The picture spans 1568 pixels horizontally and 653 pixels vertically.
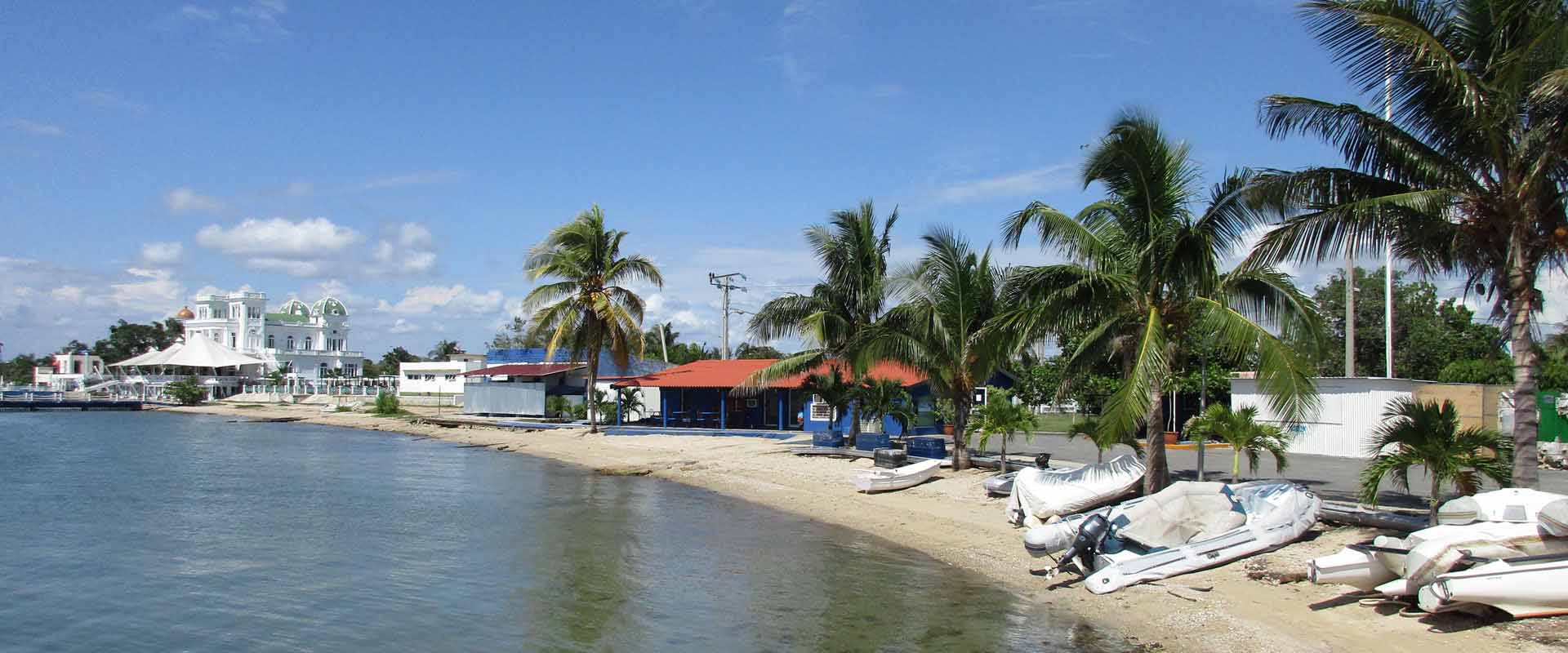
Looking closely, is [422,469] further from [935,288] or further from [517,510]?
[935,288]

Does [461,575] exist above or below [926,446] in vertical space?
below

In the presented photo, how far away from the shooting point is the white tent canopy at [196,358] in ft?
235

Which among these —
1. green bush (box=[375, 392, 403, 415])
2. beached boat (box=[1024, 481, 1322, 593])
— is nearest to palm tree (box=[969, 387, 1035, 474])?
beached boat (box=[1024, 481, 1322, 593])

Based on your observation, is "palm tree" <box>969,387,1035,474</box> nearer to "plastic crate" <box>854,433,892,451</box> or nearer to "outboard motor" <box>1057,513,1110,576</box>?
"plastic crate" <box>854,433,892,451</box>

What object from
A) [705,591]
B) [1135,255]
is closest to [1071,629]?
[705,591]

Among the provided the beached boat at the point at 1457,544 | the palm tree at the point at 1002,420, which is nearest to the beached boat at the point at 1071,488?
the palm tree at the point at 1002,420

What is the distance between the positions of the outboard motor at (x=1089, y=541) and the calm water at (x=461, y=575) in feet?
3.66

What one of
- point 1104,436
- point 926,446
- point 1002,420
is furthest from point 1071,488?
point 926,446

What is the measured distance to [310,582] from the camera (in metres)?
13.7

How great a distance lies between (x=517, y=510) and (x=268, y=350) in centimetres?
8302

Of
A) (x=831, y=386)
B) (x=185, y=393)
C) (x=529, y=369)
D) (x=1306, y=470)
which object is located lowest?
(x=185, y=393)

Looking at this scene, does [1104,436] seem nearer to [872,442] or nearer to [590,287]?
[872,442]

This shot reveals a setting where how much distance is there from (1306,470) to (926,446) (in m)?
7.96

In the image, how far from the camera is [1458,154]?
10.9 meters
